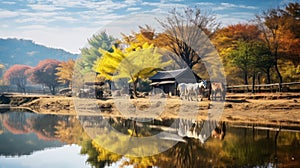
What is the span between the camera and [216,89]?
77.6ft

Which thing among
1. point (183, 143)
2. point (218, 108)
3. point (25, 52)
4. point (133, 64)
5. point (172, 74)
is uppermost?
point (25, 52)

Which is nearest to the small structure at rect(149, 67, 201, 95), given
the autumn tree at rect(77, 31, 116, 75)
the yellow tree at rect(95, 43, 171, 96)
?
the yellow tree at rect(95, 43, 171, 96)

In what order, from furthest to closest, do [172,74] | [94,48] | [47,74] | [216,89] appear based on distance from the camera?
[47,74] < [94,48] < [172,74] < [216,89]

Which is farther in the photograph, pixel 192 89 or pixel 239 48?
pixel 239 48

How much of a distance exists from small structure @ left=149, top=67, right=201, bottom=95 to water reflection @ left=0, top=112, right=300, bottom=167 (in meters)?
9.94

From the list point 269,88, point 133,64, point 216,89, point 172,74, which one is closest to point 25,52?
point 133,64

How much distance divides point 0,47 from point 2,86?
302 ft

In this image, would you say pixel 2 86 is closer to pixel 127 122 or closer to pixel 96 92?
pixel 96 92

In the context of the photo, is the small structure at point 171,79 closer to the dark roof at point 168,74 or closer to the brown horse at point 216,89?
the dark roof at point 168,74

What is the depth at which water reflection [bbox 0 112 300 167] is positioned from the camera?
9547 mm

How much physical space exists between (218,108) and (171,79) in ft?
28.9

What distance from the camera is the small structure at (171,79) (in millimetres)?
29125

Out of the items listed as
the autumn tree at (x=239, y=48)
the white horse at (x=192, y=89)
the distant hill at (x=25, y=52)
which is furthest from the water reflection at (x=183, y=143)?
the distant hill at (x=25, y=52)

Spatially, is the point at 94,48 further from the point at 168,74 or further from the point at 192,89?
the point at 192,89
